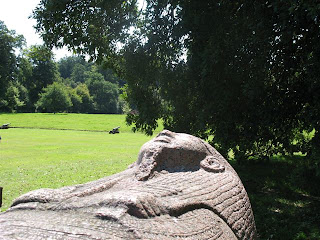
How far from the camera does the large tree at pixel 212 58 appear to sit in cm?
596

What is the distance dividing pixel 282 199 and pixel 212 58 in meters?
3.69

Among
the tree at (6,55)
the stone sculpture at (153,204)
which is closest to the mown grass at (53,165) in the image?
the stone sculpture at (153,204)

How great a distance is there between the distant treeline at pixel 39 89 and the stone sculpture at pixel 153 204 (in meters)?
32.5

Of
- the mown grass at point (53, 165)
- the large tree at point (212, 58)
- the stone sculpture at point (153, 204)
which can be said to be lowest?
the mown grass at point (53, 165)

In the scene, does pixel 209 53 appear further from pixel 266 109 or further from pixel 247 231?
pixel 247 231

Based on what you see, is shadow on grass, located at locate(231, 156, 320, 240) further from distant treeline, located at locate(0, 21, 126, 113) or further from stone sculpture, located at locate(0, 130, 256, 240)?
distant treeline, located at locate(0, 21, 126, 113)

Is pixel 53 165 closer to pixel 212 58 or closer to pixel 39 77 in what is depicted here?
pixel 212 58

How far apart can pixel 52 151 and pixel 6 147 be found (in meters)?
2.41

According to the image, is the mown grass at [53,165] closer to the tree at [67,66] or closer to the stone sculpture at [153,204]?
the stone sculpture at [153,204]

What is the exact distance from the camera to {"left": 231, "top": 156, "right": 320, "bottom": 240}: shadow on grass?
18.0ft

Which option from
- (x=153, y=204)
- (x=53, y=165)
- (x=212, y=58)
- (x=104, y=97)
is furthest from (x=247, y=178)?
(x=104, y=97)

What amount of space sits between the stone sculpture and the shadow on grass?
2.10 m

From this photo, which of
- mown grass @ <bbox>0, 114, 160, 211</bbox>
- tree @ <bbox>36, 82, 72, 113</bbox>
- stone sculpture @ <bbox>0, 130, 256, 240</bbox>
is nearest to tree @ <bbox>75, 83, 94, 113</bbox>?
tree @ <bbox>36, 82, 72, 113</bbox>

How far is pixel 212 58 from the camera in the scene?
662 cm
